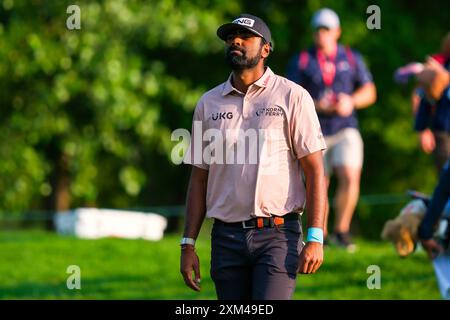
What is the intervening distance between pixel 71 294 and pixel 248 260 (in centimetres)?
524

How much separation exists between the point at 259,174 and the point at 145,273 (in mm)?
6606

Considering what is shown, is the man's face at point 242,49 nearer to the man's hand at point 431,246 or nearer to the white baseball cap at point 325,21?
the man's hand at point 431,246

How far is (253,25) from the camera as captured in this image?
6.39 metres

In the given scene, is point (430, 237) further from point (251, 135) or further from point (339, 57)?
point (339, 57)

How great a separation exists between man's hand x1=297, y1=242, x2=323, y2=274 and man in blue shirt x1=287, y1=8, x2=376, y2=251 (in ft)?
23.8

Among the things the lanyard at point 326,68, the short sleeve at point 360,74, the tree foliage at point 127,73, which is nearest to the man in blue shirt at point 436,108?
the short sleeve at point 360,74

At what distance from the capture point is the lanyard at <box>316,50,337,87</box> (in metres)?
13.6

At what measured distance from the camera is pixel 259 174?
20.9ft

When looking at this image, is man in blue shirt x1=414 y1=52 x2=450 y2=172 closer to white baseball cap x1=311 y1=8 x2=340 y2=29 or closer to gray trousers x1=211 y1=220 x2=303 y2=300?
white baseball cap x1=311 y1=8 x2=340 y2=29

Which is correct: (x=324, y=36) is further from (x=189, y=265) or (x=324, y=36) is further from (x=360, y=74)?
(x=189, y=265)

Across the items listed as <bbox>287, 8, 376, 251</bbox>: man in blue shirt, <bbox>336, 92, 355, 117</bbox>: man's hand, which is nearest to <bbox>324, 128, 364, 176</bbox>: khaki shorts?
<bbox>287, 8, 376, 251</bbox>: man in blue shirt

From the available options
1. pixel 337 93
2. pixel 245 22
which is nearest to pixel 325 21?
pixel 337 93

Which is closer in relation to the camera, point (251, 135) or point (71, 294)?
point (251, 135)
